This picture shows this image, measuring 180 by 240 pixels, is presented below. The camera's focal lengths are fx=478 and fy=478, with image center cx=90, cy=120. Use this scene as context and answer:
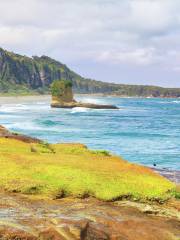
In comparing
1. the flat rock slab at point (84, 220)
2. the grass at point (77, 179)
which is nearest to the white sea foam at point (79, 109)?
the grass at point (77, 179)

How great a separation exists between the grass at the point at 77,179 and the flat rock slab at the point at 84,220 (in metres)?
0.53

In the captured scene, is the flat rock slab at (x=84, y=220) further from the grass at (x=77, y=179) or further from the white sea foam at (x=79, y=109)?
the white sea foam at (x=79, y=109)

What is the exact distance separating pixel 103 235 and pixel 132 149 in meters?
45.0

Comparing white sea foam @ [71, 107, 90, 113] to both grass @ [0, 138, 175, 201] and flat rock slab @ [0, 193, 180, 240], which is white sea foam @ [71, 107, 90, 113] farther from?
flat rock slab @ [0, 193, 180, 240]

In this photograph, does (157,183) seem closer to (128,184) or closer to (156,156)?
(128,184)

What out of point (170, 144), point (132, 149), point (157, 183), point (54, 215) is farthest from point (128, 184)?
point (170, 144)

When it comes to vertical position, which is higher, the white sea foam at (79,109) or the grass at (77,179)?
the grass at (77,179)

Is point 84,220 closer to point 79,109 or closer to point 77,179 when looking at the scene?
point 77,179

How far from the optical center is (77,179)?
18.3 meters

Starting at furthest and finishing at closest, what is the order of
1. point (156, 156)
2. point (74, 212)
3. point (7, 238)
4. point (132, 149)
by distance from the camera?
point (132, 149) < point (156, 156) < point (74, 212) < point (7, 238)

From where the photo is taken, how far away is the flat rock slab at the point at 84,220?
44.8ft

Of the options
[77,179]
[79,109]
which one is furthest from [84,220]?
[79,109]

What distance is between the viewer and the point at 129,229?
49.1 feet

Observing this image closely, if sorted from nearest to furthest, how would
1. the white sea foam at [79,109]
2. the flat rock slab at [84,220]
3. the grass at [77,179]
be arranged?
the flat rock slab at [84,220] → the grass at [77,179] → the white sea foam at [79,109]
